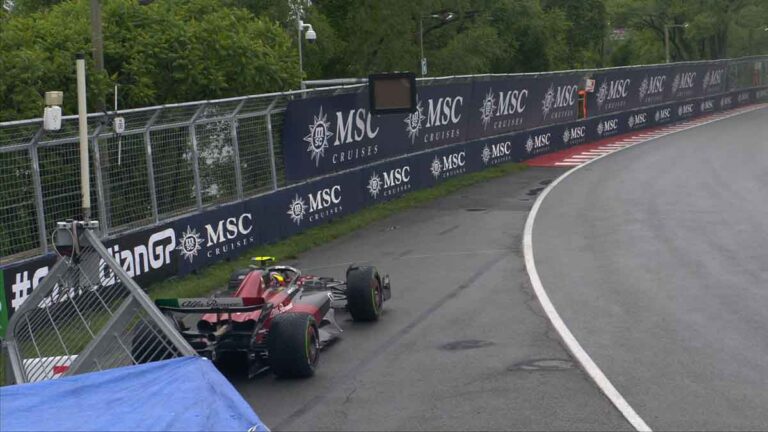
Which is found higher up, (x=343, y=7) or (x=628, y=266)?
(x=343, y=7)

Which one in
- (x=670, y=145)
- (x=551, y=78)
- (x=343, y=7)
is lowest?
(x=670, y=145)

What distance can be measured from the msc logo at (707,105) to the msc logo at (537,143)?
18310mm

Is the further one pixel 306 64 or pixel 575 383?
pixel 306 64

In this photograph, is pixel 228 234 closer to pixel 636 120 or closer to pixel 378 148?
pixel 378 148

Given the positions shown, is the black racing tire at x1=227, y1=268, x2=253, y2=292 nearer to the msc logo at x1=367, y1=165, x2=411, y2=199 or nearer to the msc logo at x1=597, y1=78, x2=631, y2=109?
the msc logo at x1=367, y1=165, x2=411, y2=199

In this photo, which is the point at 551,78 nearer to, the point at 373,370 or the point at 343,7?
the point at 343,7

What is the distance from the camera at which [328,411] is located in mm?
9398

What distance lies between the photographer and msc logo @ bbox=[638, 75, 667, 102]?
44188 mm

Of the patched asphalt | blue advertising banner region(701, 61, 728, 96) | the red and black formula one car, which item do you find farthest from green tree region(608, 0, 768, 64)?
the red and black formula one car

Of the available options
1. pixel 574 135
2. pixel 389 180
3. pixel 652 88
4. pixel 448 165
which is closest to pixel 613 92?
pixel 574 135

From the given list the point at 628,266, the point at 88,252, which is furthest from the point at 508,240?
the point at 88,252

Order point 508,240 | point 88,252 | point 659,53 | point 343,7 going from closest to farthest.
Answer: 1. point 88,252
2. point 508,240
3. point 343,7
4. point 659,53

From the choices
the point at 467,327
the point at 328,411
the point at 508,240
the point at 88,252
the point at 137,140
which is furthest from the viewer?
the point at 508,240

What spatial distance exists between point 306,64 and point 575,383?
134 feet
